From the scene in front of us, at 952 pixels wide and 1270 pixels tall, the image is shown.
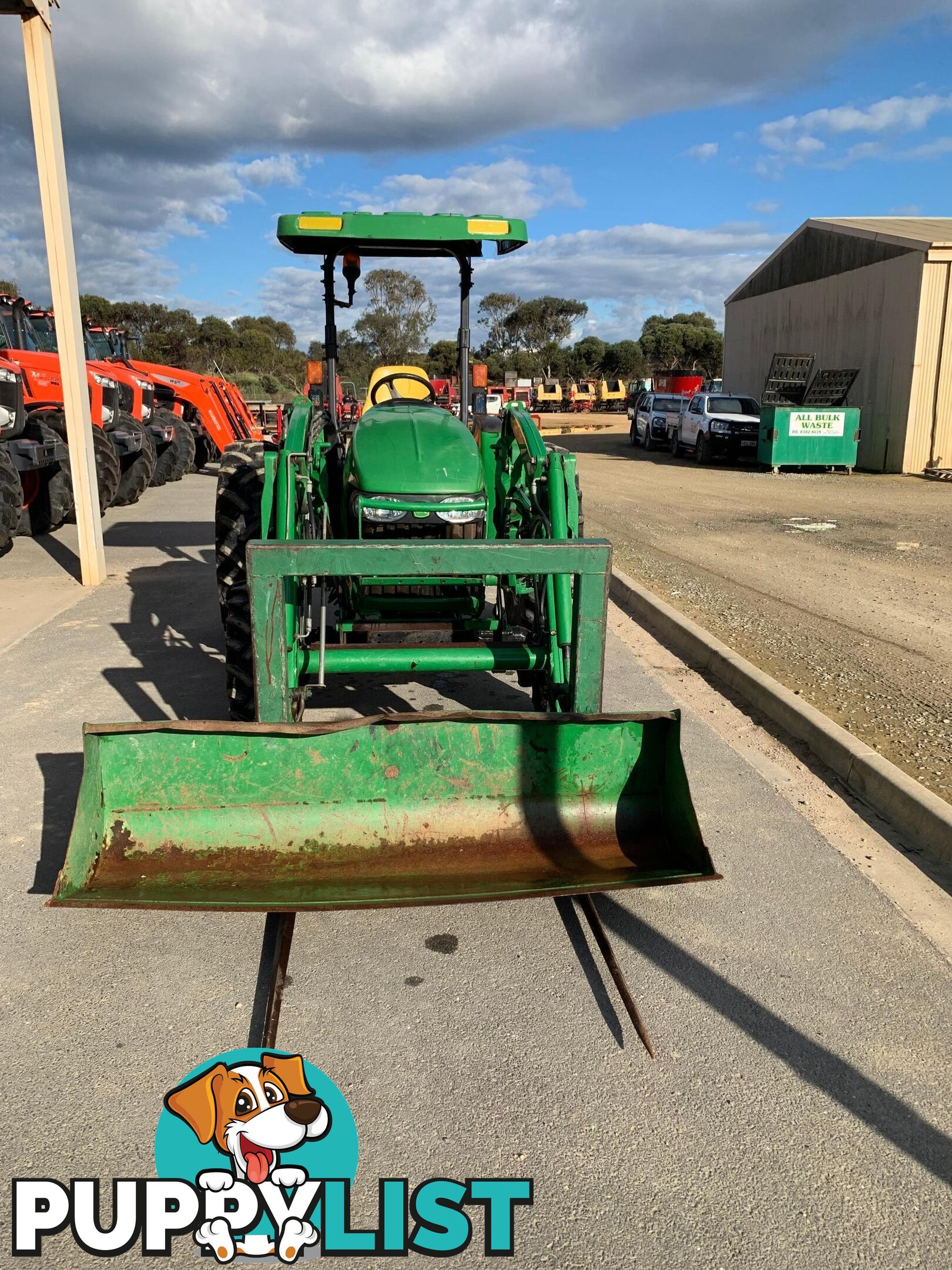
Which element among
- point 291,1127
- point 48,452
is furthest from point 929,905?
point 48,452

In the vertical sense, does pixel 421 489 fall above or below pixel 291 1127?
above

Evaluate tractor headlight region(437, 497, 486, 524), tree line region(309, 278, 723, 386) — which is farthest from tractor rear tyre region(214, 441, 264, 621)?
tree line region(309, 278, 723, 386)

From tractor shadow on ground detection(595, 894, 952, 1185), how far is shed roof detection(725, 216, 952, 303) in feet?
Result: 66.4

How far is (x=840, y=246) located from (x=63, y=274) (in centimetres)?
2029

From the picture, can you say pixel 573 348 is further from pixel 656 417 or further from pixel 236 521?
pixel 236 521

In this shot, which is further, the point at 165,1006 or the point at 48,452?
the point at 48,452

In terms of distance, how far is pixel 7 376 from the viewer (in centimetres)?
1127

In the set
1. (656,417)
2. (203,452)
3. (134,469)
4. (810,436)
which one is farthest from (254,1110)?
(656,417)

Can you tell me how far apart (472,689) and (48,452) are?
690 centimetres

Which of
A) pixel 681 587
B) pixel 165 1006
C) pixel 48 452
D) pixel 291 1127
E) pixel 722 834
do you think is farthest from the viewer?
pixel 48 452

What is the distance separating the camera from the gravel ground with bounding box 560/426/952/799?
5816 millimetres

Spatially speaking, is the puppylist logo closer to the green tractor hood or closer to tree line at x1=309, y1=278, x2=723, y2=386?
the green tractor hood

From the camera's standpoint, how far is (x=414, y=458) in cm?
503

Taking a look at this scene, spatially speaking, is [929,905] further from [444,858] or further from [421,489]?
[421,489]
